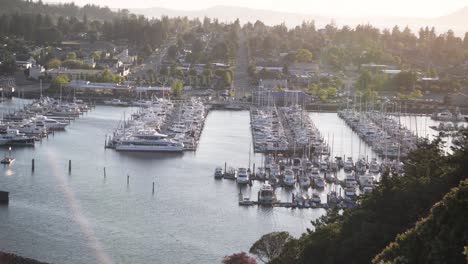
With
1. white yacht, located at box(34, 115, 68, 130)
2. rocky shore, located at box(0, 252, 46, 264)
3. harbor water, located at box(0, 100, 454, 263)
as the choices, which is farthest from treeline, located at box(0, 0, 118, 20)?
rocky shore, located at box(0, 252, 46, 264)

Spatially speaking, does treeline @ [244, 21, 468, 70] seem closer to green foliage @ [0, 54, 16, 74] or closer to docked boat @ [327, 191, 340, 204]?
green foliage @ [0, 54, 16, 74]

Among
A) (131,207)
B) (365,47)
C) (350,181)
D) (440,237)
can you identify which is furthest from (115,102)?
(440,237)

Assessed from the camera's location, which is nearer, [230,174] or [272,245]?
[272,245]

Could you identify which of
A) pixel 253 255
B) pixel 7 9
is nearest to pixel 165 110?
pixel 253 255

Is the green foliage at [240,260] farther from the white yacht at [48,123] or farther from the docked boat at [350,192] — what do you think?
the white yacht at [48,123]

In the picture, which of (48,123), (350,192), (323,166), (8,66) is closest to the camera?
(350,192)

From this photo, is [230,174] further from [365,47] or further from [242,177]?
[365,47]
